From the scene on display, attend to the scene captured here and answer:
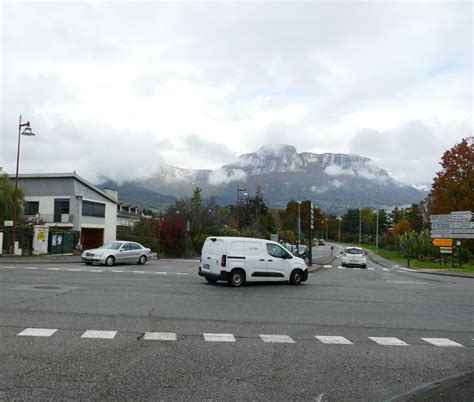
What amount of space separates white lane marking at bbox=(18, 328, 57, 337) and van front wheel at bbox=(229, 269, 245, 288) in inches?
360

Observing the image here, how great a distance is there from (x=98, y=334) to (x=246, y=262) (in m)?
9.59

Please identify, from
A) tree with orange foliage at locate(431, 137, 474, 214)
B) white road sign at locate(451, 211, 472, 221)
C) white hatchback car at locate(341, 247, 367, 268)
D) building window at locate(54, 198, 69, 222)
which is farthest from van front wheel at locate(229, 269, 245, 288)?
building window at locate(54, 198, 69, 222)

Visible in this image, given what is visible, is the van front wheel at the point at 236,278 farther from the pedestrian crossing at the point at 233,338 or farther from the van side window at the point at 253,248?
the pedestrian crossing at the point at 233,338

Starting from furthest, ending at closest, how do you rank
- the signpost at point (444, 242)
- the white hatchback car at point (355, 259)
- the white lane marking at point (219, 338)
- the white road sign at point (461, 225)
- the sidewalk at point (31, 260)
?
the signpost at point (444, 242), the white road sign at point (461, 225), the white hatchback car at point (355, 259), the sidewalk at point (31, 260), the white lane marking at point (219, 338)

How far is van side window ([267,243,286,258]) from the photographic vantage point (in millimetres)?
18327

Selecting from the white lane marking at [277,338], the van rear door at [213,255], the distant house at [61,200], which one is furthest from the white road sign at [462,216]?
the distant house at [61,200]

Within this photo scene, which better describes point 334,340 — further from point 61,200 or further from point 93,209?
point 93,209

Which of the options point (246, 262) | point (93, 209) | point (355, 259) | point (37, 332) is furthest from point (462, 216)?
point (93, 209)

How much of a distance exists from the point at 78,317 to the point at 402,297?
10434 mm

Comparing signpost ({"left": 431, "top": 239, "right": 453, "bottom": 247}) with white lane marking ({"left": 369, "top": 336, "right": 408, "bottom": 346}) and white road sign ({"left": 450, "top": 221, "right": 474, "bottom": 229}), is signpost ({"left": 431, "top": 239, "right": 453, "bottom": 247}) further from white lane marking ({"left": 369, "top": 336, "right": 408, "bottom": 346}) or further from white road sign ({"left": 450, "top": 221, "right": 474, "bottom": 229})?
white lane marking ({"left": 369, "top": 336, "right": 408, "bottom": 346})

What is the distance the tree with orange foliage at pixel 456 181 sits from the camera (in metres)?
48.5

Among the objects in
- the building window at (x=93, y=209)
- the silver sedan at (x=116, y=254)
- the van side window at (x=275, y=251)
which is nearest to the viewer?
the van side window at (x=275, y=251)

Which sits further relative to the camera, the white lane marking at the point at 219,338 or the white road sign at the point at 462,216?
the white road sign at the point at 462,216

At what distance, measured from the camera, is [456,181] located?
49.6 meters
